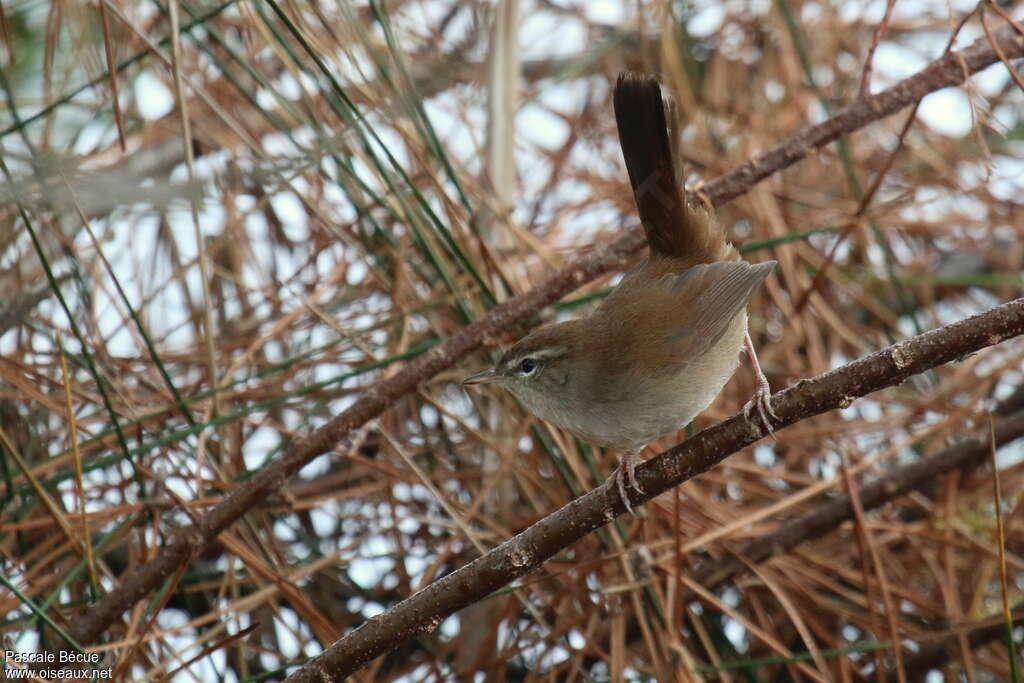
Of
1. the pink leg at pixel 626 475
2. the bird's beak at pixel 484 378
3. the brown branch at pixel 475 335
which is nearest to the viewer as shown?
the pink leg at pixel 626 475

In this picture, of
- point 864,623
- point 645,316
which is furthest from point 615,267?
point 864,623

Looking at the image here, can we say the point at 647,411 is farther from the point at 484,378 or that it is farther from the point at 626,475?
the point at 484,378

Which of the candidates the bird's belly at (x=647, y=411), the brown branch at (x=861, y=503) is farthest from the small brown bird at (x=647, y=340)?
the brown branch at (x=861, y=503)

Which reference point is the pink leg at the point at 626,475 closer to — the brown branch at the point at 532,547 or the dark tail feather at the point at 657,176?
the brown branch at the point at 532,547

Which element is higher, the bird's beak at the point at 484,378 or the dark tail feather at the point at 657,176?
the dark tail feather at the point at 657,176

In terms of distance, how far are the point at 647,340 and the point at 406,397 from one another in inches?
28.2

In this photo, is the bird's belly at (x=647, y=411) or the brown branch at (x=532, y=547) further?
the bird's belly at (x=647, y=411)

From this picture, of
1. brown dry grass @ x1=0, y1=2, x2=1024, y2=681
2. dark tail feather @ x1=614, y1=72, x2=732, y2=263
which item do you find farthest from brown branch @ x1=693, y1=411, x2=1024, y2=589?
dark tail feather @ x1=614, y1=72, x2=732, y2=263

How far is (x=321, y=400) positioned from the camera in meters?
3.34

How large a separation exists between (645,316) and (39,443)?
1.86 metres

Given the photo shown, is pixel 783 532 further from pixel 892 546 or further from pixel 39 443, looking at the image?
pixel 39 443

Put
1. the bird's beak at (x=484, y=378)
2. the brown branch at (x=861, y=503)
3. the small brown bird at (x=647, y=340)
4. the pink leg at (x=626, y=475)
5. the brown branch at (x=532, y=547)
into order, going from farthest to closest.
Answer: the brown branch at (x=861, y=503) → the bird's beak at (x=484, y=378) → the small brown bird at (x=647, y=340) → the pink leg at (x=626, y=475) → the brown branch at (x=532, y=547)

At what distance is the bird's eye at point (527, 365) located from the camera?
105 inches

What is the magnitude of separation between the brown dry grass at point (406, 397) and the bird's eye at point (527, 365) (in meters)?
0.20
